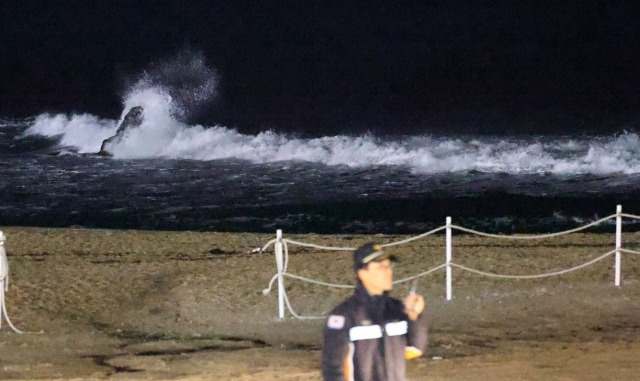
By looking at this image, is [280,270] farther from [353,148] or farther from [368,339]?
[353,148]

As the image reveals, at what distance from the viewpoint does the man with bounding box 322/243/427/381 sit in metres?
3.51

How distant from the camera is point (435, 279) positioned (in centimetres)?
1053

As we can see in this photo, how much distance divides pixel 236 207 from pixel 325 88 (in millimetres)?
42567

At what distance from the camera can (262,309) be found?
30.8ft

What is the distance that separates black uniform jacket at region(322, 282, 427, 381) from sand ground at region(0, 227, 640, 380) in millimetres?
2816

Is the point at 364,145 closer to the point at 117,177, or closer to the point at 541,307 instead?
the point at 117,177

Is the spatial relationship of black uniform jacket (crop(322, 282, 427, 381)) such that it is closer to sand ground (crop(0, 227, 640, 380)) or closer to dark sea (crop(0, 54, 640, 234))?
sand ground (crop(0, 227, 640, 380))

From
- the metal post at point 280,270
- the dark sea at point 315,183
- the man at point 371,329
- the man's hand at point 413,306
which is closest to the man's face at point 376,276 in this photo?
the man at point 371,329

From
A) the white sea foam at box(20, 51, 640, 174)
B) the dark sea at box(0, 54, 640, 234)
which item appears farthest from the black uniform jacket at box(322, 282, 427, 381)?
the white sea foam at box(20, 51, 640, 174)

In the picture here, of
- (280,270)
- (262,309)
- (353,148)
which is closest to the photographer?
(280,270)

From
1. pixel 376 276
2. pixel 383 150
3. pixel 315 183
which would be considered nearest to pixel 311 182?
pixel 315 183

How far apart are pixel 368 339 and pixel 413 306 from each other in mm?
226

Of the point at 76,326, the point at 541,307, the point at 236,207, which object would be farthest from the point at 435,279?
the point at 236,207

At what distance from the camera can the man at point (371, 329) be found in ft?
11.5
